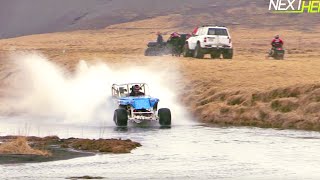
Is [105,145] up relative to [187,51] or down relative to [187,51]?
down

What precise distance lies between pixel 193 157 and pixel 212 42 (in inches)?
1451

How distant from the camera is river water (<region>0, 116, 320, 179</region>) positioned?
29906mm

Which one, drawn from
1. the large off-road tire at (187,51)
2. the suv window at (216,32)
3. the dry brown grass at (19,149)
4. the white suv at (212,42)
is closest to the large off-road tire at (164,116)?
the dry brown grass at (19,149)

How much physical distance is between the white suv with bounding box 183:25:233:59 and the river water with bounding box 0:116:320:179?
24.0 meters

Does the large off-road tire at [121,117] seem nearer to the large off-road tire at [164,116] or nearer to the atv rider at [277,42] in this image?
the large off-road tire at [164,116]

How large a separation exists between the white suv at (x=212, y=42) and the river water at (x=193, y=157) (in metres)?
24.0

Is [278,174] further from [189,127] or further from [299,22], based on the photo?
[299,22]

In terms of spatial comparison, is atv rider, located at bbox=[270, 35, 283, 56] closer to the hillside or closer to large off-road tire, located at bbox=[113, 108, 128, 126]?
large off-road tire, located at bbox=[113, 108, 128, 126]

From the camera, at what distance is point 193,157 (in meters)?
34.6

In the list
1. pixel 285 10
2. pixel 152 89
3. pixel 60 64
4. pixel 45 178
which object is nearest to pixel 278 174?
pixel 45 178

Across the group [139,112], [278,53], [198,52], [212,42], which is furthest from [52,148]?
[278,53]

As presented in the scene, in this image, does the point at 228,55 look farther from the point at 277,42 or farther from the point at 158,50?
the point at 158,50

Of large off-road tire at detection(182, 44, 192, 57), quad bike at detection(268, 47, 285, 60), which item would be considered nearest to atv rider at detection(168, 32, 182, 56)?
large off-road tire at detection(182, 44, 192, 57)

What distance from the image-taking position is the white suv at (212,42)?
2785 inches
